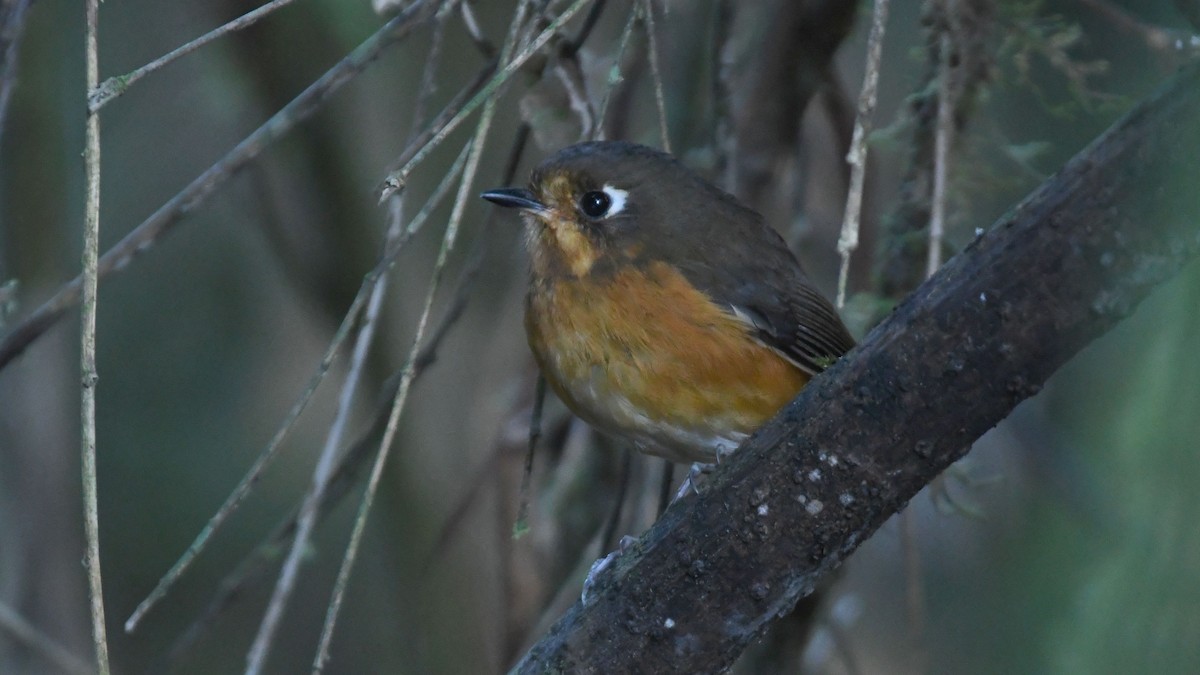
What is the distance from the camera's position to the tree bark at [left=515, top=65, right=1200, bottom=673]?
6.24 ft

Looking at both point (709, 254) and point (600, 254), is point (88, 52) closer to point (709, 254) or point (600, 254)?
point (600, 254)

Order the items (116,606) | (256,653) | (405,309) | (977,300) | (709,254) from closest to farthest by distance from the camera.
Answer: (977,300)
(256,653)
(709,254)
(405,309)
(116,606)

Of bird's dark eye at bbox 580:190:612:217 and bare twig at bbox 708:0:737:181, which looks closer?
bird's dark eye at bbox 580:190:612:217

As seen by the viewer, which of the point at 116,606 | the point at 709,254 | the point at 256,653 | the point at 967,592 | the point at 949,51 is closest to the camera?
the point at 256,653

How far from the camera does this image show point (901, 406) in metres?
2.06

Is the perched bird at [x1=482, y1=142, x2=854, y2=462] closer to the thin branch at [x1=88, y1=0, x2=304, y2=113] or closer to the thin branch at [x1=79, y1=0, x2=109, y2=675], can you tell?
the thin branch at [x1=88, y1=0, x2=304, y2=113]

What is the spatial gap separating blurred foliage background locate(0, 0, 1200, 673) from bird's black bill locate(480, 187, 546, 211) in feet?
0.43

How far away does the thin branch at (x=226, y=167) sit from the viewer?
257 cm

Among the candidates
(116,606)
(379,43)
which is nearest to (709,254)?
(379,43)

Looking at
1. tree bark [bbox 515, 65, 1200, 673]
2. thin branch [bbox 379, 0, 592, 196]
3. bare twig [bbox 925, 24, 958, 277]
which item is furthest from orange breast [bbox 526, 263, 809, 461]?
thin branch [bbox 379, 0, 592, 196]

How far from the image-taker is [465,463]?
4922mm

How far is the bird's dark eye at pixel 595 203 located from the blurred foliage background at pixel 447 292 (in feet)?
0.77

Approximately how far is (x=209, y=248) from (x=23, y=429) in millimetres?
1624

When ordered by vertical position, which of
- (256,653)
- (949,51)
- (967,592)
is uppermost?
(949,51)
